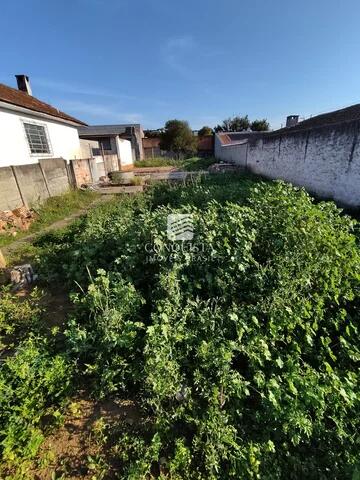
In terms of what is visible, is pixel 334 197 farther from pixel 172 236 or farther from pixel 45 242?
pixel 45 242

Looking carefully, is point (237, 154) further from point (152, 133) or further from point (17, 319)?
point (152, 133)

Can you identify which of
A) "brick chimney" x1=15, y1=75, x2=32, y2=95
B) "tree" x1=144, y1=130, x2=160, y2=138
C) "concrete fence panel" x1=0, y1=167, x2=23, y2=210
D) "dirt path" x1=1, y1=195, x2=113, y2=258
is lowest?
"dirt path" x1=1, y1=195, x2=113, y2=258

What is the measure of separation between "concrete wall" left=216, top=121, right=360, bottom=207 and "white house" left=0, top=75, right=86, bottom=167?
9022mm

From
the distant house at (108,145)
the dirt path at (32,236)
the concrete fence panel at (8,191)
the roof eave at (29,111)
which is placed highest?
the roof eave at (29,111)

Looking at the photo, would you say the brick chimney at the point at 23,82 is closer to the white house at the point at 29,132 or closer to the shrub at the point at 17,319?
the white house at the point at 29,132

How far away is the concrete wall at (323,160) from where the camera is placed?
5673 millimetres

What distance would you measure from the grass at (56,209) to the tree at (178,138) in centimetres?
2179

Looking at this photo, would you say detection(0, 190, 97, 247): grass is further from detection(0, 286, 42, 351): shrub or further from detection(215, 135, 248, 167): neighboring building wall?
detection(215, 135, 248, 167): neighboring building wall

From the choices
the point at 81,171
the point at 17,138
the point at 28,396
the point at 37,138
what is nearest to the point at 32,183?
the point at 17,138

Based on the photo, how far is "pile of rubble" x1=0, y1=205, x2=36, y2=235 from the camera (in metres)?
5.82

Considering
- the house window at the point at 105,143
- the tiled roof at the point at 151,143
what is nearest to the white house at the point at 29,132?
the house window at the point at 105,143

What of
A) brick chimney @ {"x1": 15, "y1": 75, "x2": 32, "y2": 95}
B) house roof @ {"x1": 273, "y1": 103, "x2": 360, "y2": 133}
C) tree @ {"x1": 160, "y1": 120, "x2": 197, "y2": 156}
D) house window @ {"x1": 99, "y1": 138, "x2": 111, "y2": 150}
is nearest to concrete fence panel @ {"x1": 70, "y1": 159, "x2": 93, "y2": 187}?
brick chimney @ {"x1": 15, "y1": 75, "x2": 32, "y2": 95}

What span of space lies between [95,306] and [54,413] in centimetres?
87

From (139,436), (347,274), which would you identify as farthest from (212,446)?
(347,274)
